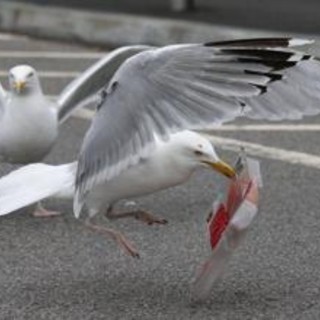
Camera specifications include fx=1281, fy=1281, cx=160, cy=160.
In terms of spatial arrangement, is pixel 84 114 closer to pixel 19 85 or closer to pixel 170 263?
pixel 19 85

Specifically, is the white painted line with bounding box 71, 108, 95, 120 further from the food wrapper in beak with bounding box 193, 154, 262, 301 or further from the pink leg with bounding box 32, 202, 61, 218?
the food wrapper in beak with bounding box 193, 154, 262, 301

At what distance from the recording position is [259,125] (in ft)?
31.0

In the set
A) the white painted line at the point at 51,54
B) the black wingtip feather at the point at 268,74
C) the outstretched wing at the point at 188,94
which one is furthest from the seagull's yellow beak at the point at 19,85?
the white painted line at the point at 51,54

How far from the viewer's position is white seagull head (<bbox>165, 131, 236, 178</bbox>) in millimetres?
4957

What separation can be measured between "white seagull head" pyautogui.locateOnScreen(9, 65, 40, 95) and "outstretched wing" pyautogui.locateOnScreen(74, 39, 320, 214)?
174cm

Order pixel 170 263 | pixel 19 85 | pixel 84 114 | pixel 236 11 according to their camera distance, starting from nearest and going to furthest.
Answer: pixel 170 263, pixel 19 85, pixel 84 114, pixel 236 11

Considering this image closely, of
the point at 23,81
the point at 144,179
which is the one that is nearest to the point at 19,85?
the point at 23,81

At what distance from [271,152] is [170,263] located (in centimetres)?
287

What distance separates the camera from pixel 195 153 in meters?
4.97

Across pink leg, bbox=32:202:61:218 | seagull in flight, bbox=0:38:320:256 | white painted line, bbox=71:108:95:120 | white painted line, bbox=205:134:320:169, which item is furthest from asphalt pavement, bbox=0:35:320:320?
white painted line, bbox=71:108:95:120

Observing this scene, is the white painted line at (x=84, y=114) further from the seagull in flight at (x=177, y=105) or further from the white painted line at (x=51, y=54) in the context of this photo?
the seagull in flight at (x=177, y=105)

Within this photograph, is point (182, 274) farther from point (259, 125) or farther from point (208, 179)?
point (259, 125)

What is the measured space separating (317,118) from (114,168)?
5215 millimetres

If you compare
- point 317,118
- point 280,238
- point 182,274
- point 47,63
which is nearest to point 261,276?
point 182,274
